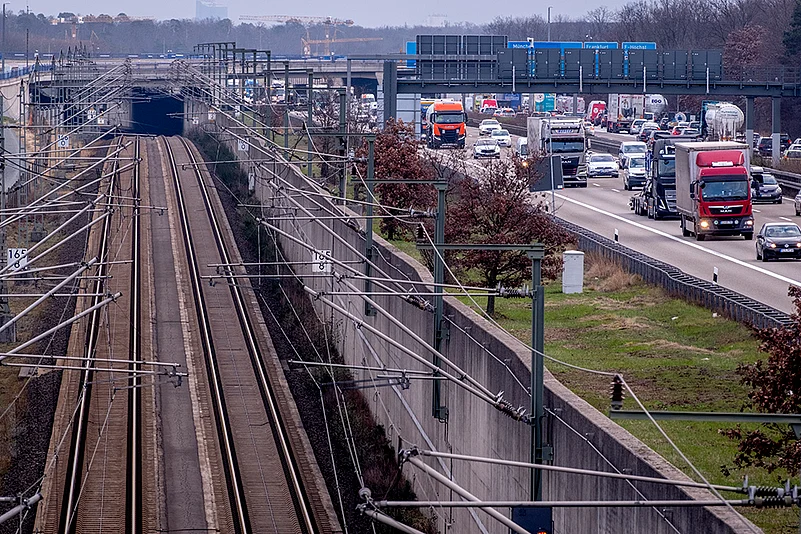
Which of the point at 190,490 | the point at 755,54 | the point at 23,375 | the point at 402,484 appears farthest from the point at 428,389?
the point at 755,54

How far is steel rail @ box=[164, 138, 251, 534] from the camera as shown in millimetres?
19341

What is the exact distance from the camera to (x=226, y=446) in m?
22.6

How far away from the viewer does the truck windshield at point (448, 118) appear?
7606 centimetres

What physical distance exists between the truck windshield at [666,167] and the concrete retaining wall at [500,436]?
20990 millimetres

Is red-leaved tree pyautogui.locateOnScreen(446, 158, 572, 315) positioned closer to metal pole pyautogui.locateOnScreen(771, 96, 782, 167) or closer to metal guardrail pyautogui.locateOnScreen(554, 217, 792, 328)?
metal guardrail pyautogui.locateOnScreen(554, 217, 792, 328)

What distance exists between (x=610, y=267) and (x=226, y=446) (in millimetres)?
14213

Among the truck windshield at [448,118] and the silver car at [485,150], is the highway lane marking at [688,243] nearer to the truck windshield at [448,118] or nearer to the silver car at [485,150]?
the silver car at [485,150]

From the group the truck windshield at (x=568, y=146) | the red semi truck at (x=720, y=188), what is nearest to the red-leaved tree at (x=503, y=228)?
the red semi truck at (x=720, y=188)

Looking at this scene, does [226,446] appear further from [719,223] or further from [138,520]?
[719,223]

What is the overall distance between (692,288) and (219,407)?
10.6m

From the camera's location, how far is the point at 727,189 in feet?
127

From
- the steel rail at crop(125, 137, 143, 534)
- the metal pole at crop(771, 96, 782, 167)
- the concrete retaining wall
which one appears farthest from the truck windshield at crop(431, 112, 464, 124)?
the concrete retaining wall

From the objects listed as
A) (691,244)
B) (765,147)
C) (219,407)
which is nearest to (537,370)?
(219,407)

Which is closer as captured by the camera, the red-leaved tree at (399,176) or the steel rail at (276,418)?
the steel rail at (276,418)
